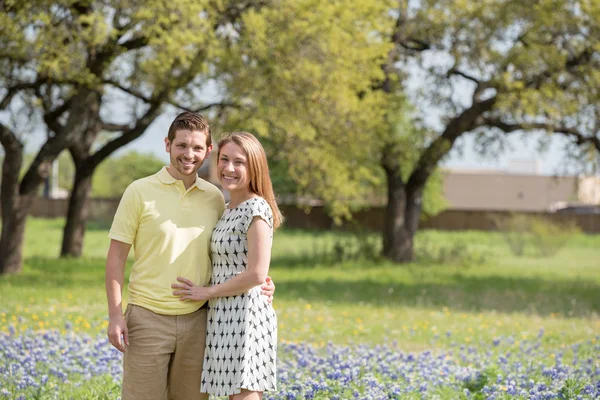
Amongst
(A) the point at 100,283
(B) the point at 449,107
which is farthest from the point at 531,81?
(A) the point at 100,283

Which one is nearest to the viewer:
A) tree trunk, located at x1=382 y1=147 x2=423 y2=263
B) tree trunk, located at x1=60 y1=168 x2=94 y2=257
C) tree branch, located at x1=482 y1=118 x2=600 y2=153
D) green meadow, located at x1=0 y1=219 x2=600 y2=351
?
green meadow, located at x1=0 y1=219 x2=600 y2=351

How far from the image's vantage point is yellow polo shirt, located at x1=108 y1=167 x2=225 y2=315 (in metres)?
4.34

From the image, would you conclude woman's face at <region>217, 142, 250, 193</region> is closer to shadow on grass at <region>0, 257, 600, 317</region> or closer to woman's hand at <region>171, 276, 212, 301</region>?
woman's hand at <region>171, 276, 212, 301</region>

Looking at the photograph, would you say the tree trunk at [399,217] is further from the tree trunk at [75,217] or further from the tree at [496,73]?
the tree trunk at [75,217]

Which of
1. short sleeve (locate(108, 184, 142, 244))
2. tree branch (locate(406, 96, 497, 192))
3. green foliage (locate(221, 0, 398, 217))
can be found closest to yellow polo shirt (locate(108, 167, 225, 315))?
short sleeve (locate(108, 184, 142, 244))

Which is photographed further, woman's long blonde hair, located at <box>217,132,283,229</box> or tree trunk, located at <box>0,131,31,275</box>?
tree trunk, located at <box>0,131,31,275</box>

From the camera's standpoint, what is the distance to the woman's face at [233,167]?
4344 mm

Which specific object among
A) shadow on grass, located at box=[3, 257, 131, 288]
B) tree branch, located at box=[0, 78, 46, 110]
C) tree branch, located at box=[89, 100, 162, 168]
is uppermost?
tree branch, located at box=[0, 78, 46, 110]

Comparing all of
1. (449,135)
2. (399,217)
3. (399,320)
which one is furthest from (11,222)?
(449,135)

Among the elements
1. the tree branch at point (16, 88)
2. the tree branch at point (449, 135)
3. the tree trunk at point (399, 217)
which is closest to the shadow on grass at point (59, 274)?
the tree branch at point (16, 88)

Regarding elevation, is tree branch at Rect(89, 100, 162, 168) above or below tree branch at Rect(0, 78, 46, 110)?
below

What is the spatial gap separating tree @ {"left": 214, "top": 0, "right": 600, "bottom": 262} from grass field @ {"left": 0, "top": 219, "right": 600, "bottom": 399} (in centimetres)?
249

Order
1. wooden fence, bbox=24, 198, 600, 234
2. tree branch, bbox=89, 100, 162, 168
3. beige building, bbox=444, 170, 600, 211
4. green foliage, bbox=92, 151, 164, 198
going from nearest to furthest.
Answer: tree branch, bbox=89, 100, 162, 168 → wooden fence, bbox=24, 198, 600, 234 → green foliage, bbox=92, 151, 164, 198 → beige building, bbox=444, 170, 600, 211

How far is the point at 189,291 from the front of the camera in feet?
14.2
